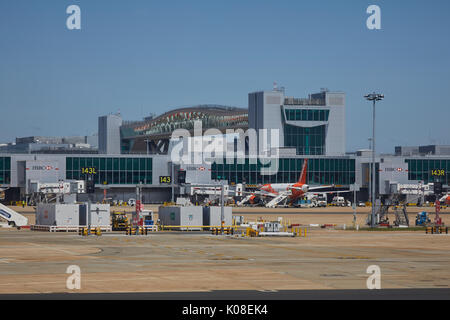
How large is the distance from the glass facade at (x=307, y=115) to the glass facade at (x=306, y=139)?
2457mm

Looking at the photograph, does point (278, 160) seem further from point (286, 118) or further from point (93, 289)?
point (93, 289)

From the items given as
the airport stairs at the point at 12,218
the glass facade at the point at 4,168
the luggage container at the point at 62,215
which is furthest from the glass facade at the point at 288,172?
the luggage container at the point at 62,215

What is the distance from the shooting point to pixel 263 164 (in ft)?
585

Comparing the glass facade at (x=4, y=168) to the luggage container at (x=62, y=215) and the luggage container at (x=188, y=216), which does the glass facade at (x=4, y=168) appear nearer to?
the luggage container at (x=62, y=215)

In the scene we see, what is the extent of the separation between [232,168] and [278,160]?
11.9 meters

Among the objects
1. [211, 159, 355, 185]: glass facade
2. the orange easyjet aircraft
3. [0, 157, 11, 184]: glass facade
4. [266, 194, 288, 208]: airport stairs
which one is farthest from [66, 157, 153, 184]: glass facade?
[266, 194, 288, 208]: airport stairs

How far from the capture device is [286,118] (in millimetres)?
184000

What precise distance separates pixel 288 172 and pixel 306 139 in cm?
1398

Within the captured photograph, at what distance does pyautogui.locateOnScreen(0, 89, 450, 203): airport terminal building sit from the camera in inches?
6471

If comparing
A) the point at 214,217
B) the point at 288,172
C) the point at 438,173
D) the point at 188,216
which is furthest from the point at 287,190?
the point at 188,216

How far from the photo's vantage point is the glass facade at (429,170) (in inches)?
7259

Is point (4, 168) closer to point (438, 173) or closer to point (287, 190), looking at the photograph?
point (287, 190)

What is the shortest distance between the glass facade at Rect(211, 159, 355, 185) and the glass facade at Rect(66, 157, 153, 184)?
1727cm
